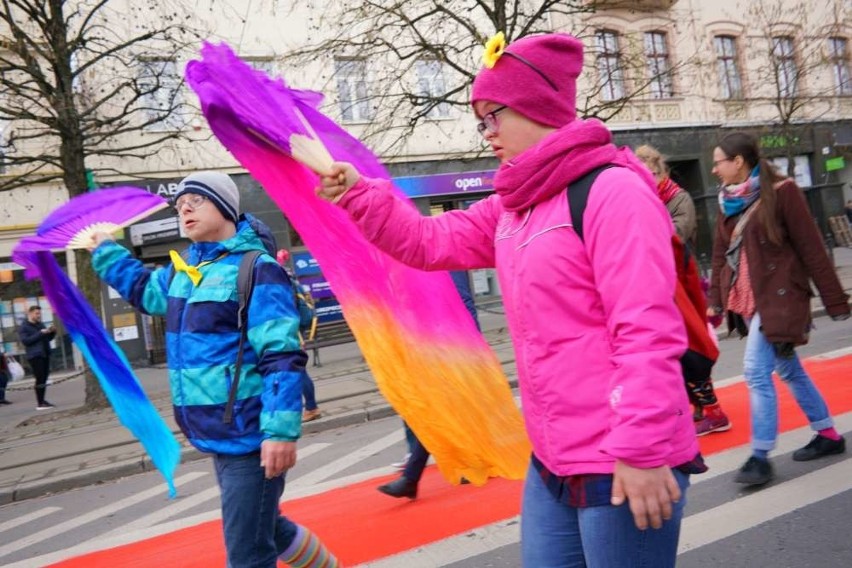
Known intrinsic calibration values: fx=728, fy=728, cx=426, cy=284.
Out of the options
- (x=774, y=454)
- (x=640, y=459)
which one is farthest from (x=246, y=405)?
(x=774, y=454)

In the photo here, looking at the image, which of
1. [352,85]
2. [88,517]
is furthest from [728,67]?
[88,517]

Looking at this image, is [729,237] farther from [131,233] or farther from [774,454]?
[131,233]

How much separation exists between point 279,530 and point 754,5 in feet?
77.4

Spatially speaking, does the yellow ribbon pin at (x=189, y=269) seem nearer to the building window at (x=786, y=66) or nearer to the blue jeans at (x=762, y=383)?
the blue jeans at (x=762, y=383)

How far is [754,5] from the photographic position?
21.9 m

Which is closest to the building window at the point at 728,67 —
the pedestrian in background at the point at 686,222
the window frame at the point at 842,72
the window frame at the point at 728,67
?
the window frame at the point at 728,67

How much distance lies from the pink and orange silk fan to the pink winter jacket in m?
0.86

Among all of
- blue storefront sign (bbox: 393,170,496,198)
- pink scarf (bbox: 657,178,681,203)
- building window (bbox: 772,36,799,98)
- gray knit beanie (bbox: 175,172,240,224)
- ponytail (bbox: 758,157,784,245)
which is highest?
building window (bbox: 772,36,799,98)

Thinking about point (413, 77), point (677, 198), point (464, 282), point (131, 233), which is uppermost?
point (413, 77)

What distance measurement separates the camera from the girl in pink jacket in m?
1.58

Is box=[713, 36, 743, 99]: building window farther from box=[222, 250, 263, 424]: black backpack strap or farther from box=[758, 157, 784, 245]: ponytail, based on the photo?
box=[222, 250, 263, 424]: black backpack strap

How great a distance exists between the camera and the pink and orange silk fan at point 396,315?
8.87 feet

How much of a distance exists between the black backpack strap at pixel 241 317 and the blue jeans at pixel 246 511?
18 centimetres

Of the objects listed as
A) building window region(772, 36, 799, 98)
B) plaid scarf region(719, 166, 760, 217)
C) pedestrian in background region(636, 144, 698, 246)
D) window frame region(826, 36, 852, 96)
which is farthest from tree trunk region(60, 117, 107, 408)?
window frame region(826, 36, 852, 96)
